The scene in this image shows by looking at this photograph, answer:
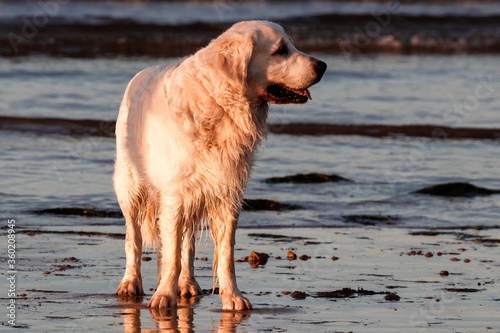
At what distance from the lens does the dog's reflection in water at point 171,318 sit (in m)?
5.20

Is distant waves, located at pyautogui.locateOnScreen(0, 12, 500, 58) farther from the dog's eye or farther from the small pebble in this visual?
the dog's eye

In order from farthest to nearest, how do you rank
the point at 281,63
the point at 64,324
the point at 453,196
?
the point at 453,196, the point at 281,63, the point at 64,324

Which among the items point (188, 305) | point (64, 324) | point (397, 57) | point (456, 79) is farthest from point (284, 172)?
point (397, 57)

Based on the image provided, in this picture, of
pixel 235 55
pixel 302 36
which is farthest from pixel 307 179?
pixel 302 36

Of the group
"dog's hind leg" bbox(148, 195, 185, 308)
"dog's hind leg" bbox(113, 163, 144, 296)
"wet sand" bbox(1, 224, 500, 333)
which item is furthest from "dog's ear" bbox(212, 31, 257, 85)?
"wet sand" bbox(1, 224, 500, 333)

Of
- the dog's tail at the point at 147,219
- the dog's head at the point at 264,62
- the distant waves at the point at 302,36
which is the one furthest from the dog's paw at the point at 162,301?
the distant waves at the point at 302,36

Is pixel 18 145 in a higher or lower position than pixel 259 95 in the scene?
lower

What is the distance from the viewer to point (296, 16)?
141ft

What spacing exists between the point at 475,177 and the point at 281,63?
6.10 metres

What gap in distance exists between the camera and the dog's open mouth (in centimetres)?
554

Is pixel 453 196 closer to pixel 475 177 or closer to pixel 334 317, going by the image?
pixel 475 177

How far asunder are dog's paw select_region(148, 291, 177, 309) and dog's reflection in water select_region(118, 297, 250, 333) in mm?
33

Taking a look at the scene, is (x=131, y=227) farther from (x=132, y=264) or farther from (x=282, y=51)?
(x=282, y=51)

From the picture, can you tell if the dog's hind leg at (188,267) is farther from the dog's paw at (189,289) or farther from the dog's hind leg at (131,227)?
the dog's hind leg at (131,227)
